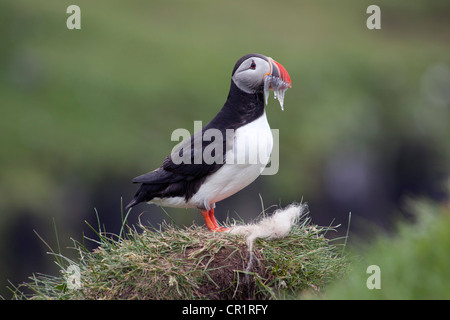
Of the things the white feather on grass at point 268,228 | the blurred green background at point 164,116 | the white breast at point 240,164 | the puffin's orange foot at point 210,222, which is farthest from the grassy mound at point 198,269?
the blurred green background at point 164,116

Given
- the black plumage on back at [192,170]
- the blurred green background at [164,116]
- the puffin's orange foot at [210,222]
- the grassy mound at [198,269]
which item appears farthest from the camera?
the blurred green background at [164,116]

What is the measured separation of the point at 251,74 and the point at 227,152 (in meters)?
0.74

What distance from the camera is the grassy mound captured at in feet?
15.4

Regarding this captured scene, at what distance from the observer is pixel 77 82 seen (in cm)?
2447

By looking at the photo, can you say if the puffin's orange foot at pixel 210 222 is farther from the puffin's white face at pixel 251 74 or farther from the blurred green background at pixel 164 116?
the blurred green background at pixel 164 116

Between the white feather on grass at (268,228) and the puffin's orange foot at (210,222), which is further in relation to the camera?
the puffin's orange foot at (210,222)

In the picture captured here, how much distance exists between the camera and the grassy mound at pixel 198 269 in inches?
185

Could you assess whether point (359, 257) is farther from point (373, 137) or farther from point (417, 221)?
point (373, 137)

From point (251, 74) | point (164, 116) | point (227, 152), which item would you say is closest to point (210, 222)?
point (227, 152)

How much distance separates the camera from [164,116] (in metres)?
22.5

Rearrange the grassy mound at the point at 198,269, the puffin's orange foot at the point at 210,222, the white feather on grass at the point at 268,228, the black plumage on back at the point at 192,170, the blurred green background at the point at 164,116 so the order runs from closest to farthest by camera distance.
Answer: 1. the grassy mound at the point at 198,269
2. the white feather on grass at the point at 268,228
3. the puffin's orange foot at the point at 210,222
4. the black plumage on back at the point at 192,170
5. the blurred green background at the point at 164,116

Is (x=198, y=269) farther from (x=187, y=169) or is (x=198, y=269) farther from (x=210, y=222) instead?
(x=187, y=169)

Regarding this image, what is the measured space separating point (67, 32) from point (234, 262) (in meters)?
24.9

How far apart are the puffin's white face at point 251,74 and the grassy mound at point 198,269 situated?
1.39m
